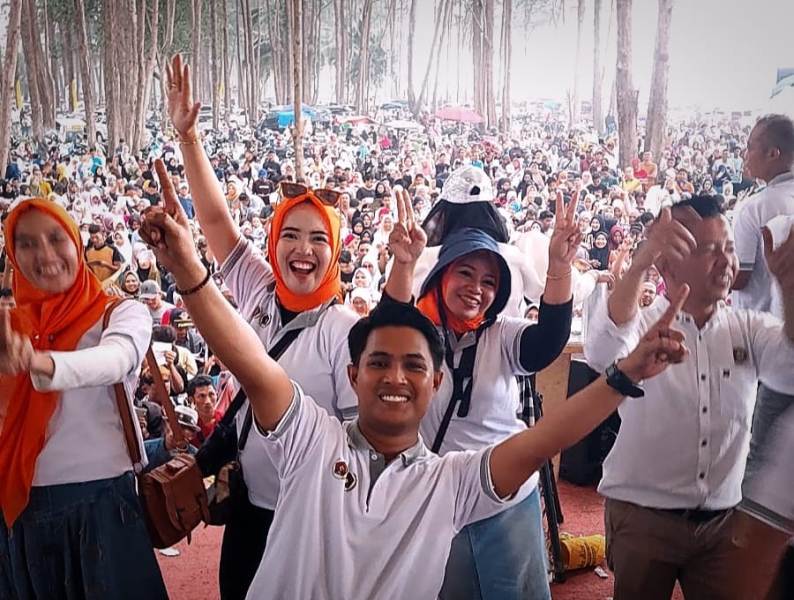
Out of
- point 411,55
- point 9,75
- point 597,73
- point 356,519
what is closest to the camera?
point 356,519

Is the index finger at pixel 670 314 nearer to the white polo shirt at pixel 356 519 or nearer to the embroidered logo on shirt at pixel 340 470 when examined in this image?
the white polo shirt at pixel 356 519

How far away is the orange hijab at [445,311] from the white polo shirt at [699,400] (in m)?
0.25

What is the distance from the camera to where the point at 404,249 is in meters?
1.42

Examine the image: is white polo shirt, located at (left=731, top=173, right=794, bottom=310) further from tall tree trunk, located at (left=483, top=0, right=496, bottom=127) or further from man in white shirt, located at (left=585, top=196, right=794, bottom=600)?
tall tree trunk, located at (left=483, top=0, right=496, bottom=127)

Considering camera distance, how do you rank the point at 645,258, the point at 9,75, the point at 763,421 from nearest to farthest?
the point at 645,258
the point at 763,421
the point at 9,75

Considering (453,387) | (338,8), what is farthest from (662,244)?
(338,8)

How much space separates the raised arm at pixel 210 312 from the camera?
989 millimetres

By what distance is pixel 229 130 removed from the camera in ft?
6.15

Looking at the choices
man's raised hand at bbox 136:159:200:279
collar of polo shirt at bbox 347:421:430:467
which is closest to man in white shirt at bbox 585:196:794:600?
collar of polo shirt at bbox 347:421:430:467

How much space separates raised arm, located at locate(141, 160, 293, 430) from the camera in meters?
0.99

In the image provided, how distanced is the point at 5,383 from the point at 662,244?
143 centimetres

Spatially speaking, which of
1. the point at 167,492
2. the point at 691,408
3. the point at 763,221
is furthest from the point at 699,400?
the point at 167,492

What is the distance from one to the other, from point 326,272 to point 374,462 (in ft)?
1.75

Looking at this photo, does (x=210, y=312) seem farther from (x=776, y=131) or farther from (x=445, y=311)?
(x=776, y=131)
